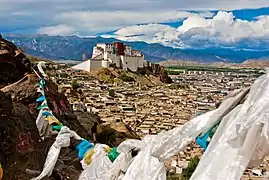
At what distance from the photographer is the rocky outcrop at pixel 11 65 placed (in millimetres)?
11172

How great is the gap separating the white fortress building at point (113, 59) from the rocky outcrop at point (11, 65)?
234 feet

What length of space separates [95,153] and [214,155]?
257 centimetres

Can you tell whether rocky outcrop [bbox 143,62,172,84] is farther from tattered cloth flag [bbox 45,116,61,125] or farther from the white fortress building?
tattered cloth flag [bbox 45,116,61,125]

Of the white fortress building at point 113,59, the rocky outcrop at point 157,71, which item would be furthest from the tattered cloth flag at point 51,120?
the rocky outcrop at point 157,71

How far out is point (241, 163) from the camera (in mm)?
2359

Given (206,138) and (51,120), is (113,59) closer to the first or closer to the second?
(51,120)

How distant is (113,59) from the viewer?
85.6 metres

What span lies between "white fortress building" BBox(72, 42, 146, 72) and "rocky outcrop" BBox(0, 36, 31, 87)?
234 ft

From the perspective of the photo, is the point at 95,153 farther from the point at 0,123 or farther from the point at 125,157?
the point at 0,123

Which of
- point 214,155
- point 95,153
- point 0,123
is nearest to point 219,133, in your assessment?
point 214,155

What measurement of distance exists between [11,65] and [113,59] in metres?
74.1

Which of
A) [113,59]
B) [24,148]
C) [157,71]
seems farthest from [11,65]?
[157,71]

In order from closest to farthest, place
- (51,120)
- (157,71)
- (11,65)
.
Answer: (51,120)
(11,65)
(157,71)

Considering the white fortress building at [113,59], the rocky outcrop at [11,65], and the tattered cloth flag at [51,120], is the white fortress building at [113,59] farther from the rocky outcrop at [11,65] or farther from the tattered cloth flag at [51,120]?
the tattered cloth flag at [51,120]
